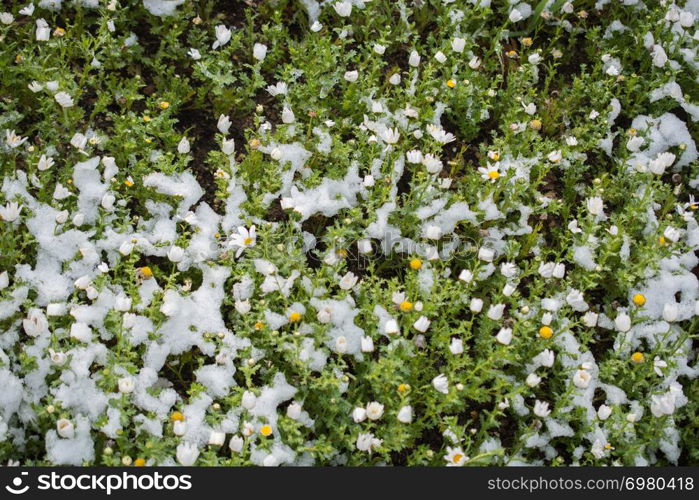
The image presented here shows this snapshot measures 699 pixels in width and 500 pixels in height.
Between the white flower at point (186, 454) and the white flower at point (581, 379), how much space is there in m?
1.43

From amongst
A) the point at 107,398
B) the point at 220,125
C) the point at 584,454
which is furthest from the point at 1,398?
the point at 584,454

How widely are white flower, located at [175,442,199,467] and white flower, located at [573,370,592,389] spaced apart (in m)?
1.43

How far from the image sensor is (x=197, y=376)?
2.85m

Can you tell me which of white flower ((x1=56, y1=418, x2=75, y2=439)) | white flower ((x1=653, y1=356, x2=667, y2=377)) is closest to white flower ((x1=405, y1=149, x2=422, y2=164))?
white flower ((x1=653, y1=356, x2=667, y2=377))

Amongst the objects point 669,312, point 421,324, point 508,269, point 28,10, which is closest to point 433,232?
point 508,269

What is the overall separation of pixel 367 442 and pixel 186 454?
62 centimetres

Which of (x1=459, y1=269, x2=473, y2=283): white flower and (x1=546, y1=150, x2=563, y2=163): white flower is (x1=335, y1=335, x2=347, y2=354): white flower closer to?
(x1=459, y1=269, x2=473, y2=283): white flower

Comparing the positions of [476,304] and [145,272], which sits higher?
[145,272]

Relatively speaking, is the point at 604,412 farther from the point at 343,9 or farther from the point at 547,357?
the point at 343,9

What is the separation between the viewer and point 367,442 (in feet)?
8.56

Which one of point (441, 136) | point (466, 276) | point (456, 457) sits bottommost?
point (456, 457)

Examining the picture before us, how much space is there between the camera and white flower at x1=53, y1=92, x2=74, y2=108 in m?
3.21

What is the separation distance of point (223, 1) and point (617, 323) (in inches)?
107

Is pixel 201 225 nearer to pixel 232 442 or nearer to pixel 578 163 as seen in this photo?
pixel 232 442
